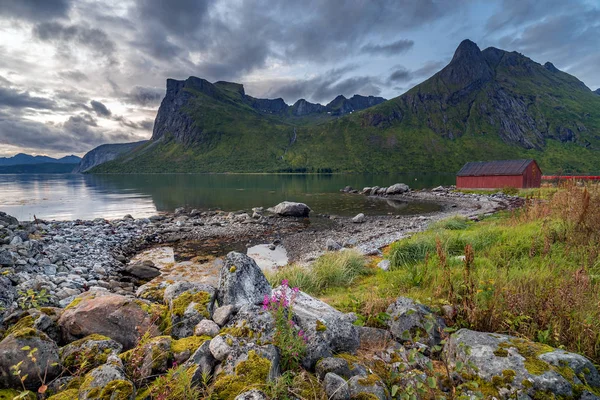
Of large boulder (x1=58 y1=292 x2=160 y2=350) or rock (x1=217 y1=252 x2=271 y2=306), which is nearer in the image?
large boulder (x1=58 y1=292 x2=160 y2=350)

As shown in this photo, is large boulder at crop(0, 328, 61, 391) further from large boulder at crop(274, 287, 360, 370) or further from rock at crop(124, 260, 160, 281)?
rock at crop(124, 260, 160, 281)

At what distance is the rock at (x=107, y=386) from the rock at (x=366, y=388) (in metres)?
2.39

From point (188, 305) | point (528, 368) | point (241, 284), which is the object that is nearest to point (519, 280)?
point (528, 368)

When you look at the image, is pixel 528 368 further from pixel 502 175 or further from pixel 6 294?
pixel 502 175

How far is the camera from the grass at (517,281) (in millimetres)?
4555

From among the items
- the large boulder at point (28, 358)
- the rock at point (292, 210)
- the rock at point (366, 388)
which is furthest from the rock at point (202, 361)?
the rock at point (292, 210)

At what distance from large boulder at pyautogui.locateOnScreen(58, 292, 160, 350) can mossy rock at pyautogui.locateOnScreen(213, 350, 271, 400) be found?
5.90 feet

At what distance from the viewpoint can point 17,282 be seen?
980cm

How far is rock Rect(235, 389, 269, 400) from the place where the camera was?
9.10 feet

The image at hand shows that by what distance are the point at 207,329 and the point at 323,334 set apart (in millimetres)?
1800

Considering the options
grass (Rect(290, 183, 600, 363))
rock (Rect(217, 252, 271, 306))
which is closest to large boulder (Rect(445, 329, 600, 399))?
grass (Rect(290, 183, 600, 363))

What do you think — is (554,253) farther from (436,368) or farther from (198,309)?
(198,309)

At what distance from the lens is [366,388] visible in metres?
3.19

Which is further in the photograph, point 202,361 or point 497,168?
point 497,168
